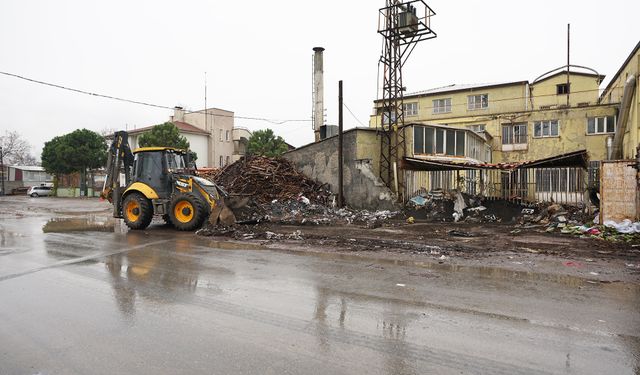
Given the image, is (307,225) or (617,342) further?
(307,225)

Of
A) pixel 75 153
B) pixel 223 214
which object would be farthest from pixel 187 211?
pixel 75 153

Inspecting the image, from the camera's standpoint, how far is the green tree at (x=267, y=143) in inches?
1522

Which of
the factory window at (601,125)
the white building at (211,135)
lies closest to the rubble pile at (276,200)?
the factory window at (601,125)

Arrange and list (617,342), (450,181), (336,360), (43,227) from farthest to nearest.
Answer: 1. (450,181)
2. (43,227)
3. (617,342)
4. (336,360)

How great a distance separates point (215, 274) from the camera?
22.5 ft

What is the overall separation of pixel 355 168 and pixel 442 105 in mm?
23019

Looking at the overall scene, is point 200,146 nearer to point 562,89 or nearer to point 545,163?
point 562,89

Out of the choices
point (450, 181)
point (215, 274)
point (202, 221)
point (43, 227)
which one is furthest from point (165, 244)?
point (450, 181)

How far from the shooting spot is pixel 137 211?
1359 centimetres

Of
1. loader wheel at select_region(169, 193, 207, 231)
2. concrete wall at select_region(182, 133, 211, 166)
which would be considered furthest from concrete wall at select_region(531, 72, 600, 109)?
A: concrete wall at select_region(182, 133, 211, 166)

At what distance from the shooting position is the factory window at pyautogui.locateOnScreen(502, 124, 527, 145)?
31.6 meters

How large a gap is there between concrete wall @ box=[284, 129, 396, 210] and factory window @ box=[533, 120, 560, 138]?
1750 cm

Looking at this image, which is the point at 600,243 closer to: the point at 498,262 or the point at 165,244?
the point at 498,262

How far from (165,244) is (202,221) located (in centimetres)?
250
